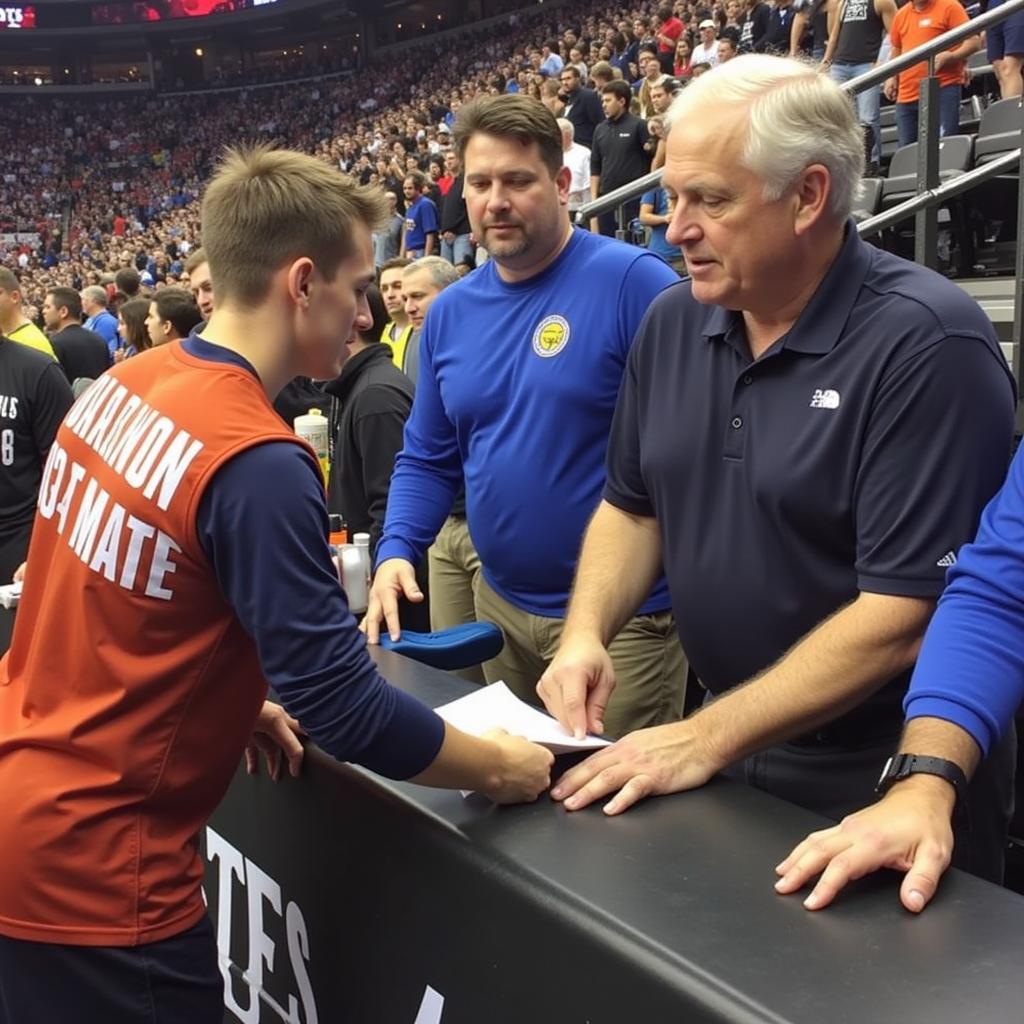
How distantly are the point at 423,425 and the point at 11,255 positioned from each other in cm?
3088

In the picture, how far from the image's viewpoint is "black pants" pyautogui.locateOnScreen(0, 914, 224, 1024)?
1346mm

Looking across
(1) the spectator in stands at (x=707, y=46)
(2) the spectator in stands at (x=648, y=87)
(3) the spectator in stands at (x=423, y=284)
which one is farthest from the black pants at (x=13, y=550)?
(1) the spectator in stands at (x=707, y=46)

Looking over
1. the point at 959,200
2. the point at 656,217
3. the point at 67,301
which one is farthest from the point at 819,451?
the point at 67,301

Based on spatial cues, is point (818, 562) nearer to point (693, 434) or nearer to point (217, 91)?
point (693, 434)

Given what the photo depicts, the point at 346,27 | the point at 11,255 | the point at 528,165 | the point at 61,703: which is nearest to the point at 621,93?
the point at 528,165

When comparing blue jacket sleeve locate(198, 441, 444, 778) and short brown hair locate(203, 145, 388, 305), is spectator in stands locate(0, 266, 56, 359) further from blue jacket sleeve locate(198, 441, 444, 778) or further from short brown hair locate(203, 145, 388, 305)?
blue jacket sleeve locate(198, 441, 444, 778)

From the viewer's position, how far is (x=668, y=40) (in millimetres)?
12609

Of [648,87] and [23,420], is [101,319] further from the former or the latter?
[23,420]

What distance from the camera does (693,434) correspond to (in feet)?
5.40

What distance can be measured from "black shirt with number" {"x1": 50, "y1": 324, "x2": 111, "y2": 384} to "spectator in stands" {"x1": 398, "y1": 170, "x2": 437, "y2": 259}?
4927mm

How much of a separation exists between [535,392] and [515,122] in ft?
1.93

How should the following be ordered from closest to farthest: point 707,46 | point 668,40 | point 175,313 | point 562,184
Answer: point 562,184 → point 175,313 → point 707,46 → point 668,40

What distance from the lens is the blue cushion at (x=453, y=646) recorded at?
76.1 inches

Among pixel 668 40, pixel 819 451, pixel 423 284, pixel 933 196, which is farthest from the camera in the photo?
pixel 668 40
